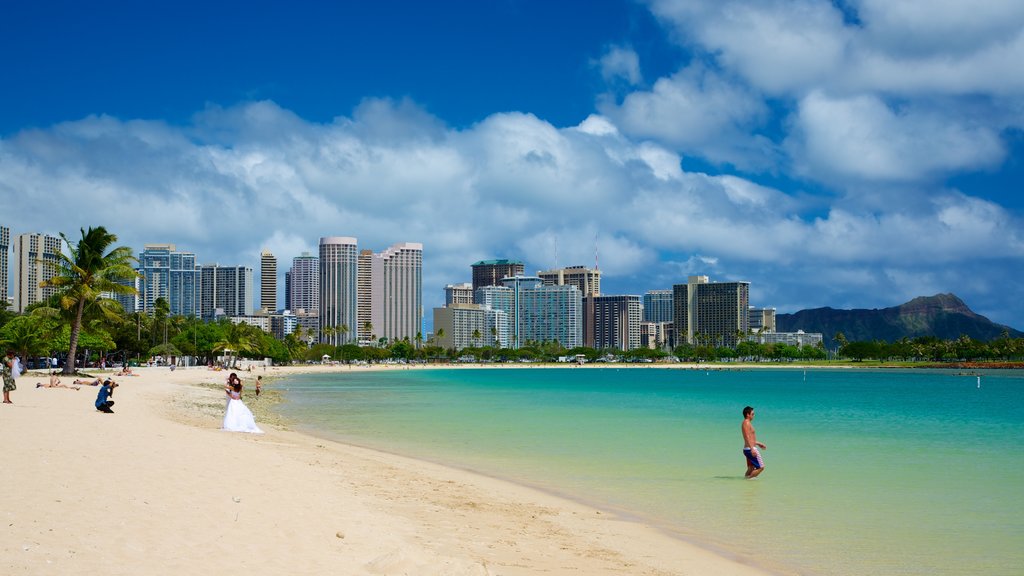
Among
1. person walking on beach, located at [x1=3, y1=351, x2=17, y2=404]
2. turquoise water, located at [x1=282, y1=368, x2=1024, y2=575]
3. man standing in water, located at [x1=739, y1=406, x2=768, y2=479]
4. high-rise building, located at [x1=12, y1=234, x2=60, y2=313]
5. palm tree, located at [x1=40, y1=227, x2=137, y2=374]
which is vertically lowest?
turquoise water, located at [x1=282, y1=368, x2=1024, y2=575]

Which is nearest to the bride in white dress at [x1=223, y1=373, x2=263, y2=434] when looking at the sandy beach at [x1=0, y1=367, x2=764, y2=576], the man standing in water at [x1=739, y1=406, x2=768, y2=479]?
the sandy beach at [x1=0, y1=367, x2=764, y2=576]

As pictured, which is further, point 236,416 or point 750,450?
point 236,416

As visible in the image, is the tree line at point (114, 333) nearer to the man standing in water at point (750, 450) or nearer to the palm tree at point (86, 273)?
the palm tree at point (86, 273)

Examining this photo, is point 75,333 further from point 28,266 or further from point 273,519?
point 28,266

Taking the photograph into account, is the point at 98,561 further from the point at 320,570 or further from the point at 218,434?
the point at 218,434

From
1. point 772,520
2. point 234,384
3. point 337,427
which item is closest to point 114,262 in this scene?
point 337,427

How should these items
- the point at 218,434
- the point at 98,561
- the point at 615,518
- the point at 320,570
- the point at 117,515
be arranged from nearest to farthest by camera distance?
the point at 98,561 < the point at 320,570 < the point at 117,515 < the point at 615,518 < the point at 218,434

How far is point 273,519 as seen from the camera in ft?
30.4

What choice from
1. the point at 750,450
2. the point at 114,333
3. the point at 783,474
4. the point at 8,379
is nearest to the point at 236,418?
the point at 8,379

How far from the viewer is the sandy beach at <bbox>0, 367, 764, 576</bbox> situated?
24.0 feet

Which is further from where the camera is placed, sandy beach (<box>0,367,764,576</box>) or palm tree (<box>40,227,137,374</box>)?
palm tree (<box>40,227,137,374</box>)

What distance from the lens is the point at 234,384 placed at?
20.5m

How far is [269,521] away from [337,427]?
783 inches

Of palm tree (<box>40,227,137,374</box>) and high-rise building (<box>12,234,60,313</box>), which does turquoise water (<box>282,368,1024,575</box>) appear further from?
high-rise building (<box>12,234,60,313</box>)
